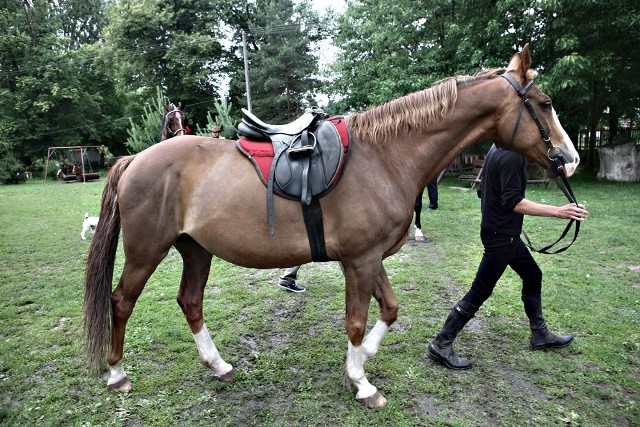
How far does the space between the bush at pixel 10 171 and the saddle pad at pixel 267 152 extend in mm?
27188

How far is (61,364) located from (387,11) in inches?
619

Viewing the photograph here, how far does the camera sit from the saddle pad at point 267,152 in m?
2.45

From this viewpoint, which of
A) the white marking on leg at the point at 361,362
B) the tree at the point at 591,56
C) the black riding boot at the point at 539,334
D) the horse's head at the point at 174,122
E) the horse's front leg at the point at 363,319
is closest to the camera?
the horse's front leg at the point at 363,319

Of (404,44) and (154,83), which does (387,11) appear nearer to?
(404,44)

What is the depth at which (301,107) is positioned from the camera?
1046 inches

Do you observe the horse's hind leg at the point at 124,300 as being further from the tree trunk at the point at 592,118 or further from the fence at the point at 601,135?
the fence at the point at 601,135

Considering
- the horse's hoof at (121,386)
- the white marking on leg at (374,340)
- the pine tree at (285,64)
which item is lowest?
the horse's hoof at (121,386)

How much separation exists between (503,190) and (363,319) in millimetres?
1354

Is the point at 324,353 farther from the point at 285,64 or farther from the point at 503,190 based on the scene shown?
the point at 285,64

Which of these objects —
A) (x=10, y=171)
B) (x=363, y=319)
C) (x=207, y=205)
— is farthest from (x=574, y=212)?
(x=10, y=171)

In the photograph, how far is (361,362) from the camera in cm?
271

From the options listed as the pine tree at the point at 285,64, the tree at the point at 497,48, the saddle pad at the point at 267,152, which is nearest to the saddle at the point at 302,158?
the saddle pad at the point at 267,152

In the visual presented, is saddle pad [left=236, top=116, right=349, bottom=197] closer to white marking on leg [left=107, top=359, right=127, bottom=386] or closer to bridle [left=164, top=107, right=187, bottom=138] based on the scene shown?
white marking on leg [left=107, top=359, right=127, bottom=386]

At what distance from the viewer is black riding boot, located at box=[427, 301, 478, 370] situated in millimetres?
3041
